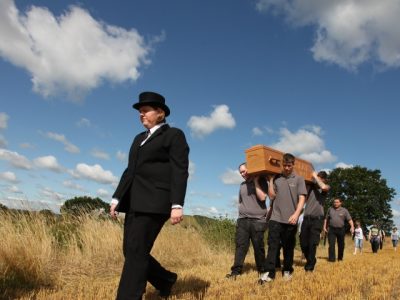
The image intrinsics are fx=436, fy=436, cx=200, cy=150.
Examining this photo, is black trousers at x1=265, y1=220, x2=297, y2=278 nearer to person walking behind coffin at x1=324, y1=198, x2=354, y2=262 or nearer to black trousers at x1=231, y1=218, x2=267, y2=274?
black trousers at x1=231, y1=218, x2=267, y2=274

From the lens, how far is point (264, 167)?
786 centimetres

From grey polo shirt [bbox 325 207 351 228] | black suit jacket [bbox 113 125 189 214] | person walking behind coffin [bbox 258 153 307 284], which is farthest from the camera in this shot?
grey polo shirt [bbox 325 207 351 228]

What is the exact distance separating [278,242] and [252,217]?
96 cm

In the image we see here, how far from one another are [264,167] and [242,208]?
949 mm

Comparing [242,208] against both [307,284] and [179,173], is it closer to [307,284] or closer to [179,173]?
[307,284]

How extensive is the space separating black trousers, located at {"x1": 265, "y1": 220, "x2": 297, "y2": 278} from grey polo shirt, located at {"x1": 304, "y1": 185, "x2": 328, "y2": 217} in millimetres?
2499

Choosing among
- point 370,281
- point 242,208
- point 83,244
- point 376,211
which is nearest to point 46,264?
point 83,244

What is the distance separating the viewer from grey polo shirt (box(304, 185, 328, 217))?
32.0 feet

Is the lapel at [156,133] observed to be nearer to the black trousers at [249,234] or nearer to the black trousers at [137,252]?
the black trousers at [137,252]

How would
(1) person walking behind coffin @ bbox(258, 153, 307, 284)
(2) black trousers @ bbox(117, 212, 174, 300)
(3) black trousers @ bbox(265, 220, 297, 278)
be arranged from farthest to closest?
(1) person walking behind coffin @ bbox(258, 153, 307, 284) → (3) black trousers @ bbox(265, 220, 297, 278) → (2) black trousers @ bbox(117, 212, 174, 300)

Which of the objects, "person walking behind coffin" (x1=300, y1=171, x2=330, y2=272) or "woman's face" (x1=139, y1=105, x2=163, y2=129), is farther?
"person walking behind coffin" (x1=300, y1=171, x2=330, y2=272)

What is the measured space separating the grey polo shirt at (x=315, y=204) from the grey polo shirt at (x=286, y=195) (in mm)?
2460

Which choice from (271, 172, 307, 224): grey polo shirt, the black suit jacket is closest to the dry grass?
(271, 172, 307, 224): grey polo shirt

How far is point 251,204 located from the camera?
26.7ft
